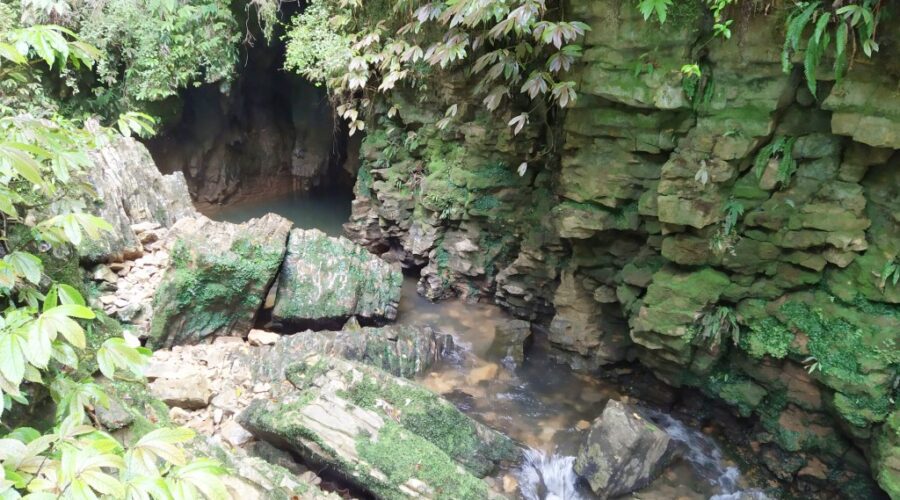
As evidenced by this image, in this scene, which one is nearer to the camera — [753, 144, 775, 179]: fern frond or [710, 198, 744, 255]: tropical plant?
[753, 144, 775, 179]: fern frond

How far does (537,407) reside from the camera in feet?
23.0

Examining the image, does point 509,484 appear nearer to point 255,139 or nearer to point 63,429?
point 63,429

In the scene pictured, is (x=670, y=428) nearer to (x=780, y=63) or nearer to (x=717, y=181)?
(x=717, y=181)

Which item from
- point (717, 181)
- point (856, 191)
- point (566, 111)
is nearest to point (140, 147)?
point (566, 111)

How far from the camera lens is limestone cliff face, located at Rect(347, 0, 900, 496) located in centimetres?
494

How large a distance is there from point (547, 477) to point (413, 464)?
1.85 m

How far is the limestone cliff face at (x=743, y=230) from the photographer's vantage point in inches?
195

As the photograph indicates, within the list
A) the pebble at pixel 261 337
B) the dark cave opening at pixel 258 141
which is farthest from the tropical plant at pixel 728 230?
the dark cave opening at pixel 258 141

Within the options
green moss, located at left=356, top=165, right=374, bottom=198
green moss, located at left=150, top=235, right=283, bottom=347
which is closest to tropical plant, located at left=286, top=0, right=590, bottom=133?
green moss, located at left=356, top=165, right=374, bottom=198

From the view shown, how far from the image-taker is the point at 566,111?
23.1 feet

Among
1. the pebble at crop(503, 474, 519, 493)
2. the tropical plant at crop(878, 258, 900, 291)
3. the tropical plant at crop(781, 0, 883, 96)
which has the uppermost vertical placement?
the tropical plant at crop(781, 0, 883, 96)

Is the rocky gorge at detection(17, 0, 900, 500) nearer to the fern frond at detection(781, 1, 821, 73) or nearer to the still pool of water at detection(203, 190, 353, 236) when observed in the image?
the fern frond at detection(781, 1, 821, 73)

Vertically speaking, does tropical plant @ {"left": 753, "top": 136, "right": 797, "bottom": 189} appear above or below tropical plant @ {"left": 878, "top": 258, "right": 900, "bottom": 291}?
above

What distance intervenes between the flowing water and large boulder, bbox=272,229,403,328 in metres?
0.78
